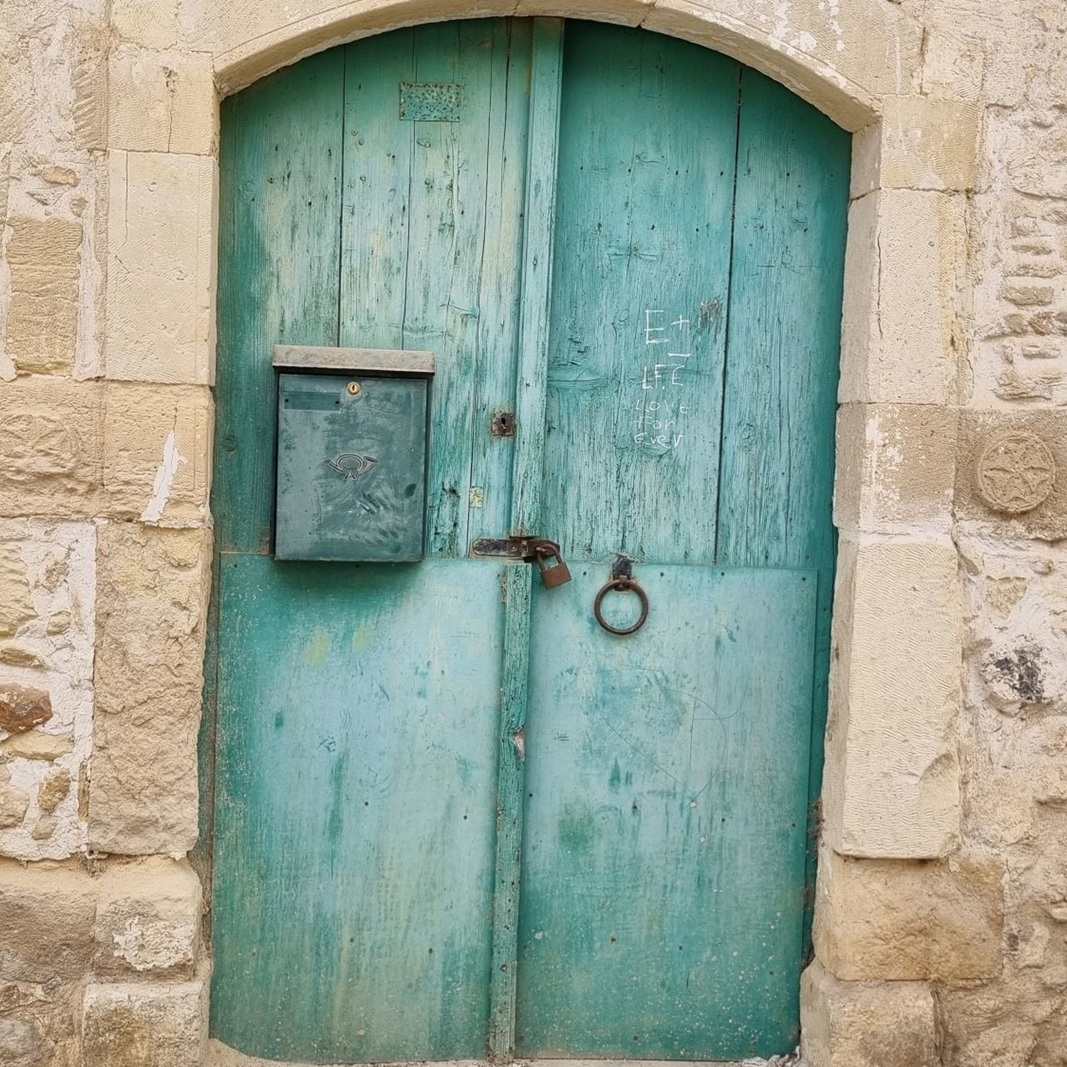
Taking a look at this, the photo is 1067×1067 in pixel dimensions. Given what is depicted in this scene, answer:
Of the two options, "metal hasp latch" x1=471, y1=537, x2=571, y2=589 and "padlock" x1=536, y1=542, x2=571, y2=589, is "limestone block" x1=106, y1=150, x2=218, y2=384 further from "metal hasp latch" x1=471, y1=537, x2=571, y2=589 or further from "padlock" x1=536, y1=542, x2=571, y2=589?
"padlock" x1=536, y1=542, x2=571, y2=589

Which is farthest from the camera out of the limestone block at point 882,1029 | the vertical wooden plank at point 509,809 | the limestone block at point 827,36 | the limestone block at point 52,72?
the vertical wooden plank at point 509,809

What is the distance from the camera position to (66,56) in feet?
9.23

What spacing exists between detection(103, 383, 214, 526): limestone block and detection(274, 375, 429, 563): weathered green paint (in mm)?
198

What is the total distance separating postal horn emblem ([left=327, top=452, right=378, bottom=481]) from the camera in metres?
3.00

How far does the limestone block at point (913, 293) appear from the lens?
3.01 metres

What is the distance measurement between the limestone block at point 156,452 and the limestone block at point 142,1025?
1026mm

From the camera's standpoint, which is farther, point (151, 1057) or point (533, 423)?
point (533, 423)

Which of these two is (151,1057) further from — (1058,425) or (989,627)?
(1058,425)

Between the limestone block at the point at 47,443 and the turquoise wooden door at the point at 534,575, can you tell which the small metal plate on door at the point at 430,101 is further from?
the limestone block at the point at 47,443

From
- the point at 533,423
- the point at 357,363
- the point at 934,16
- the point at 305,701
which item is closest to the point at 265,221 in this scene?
the point at 357,363

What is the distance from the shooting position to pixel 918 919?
122 inches

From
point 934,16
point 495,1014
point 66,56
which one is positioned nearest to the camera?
point 66,56

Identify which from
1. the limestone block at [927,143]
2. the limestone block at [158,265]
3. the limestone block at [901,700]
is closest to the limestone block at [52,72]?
the limestone block at [158,265]

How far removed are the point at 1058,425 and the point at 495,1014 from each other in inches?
75.8
